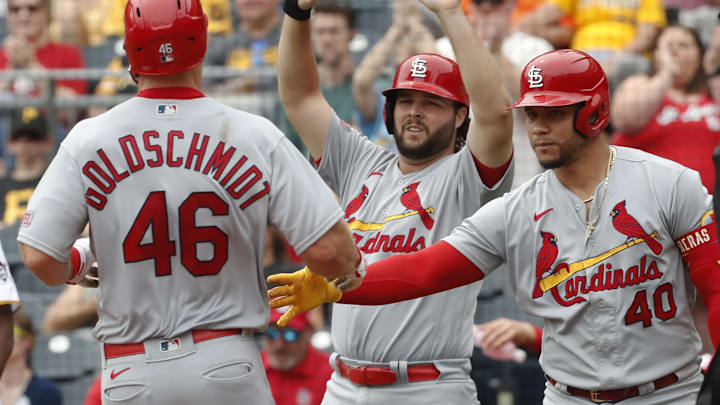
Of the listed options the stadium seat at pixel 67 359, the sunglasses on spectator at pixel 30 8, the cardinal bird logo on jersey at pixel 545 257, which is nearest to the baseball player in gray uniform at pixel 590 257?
the cardinal bird logo on jersey at pixel 545 257

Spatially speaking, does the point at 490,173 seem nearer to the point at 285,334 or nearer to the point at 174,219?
the point at 174,219

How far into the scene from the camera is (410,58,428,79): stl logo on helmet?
177 inches

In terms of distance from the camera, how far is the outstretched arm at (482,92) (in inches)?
165

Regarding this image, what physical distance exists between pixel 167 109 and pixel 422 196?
133cm

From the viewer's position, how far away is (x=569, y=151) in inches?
Result: 147

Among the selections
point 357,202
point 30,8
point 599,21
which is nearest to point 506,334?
point 357,202

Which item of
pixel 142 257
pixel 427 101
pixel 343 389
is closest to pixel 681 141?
pixel 427 101

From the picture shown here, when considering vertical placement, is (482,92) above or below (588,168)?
above

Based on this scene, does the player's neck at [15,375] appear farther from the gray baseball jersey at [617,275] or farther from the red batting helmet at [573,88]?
the red batting helmet at [573,88]

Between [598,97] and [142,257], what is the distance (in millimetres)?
1632

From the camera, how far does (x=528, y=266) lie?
3777 mm

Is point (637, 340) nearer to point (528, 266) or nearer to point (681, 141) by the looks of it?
point (528, 266)

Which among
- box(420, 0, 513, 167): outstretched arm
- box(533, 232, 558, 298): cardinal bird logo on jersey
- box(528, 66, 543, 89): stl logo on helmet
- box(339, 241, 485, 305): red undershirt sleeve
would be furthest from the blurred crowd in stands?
box(528, 66, 543, 89): stl logo on helmet

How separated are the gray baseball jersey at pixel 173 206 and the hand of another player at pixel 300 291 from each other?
18 cm
